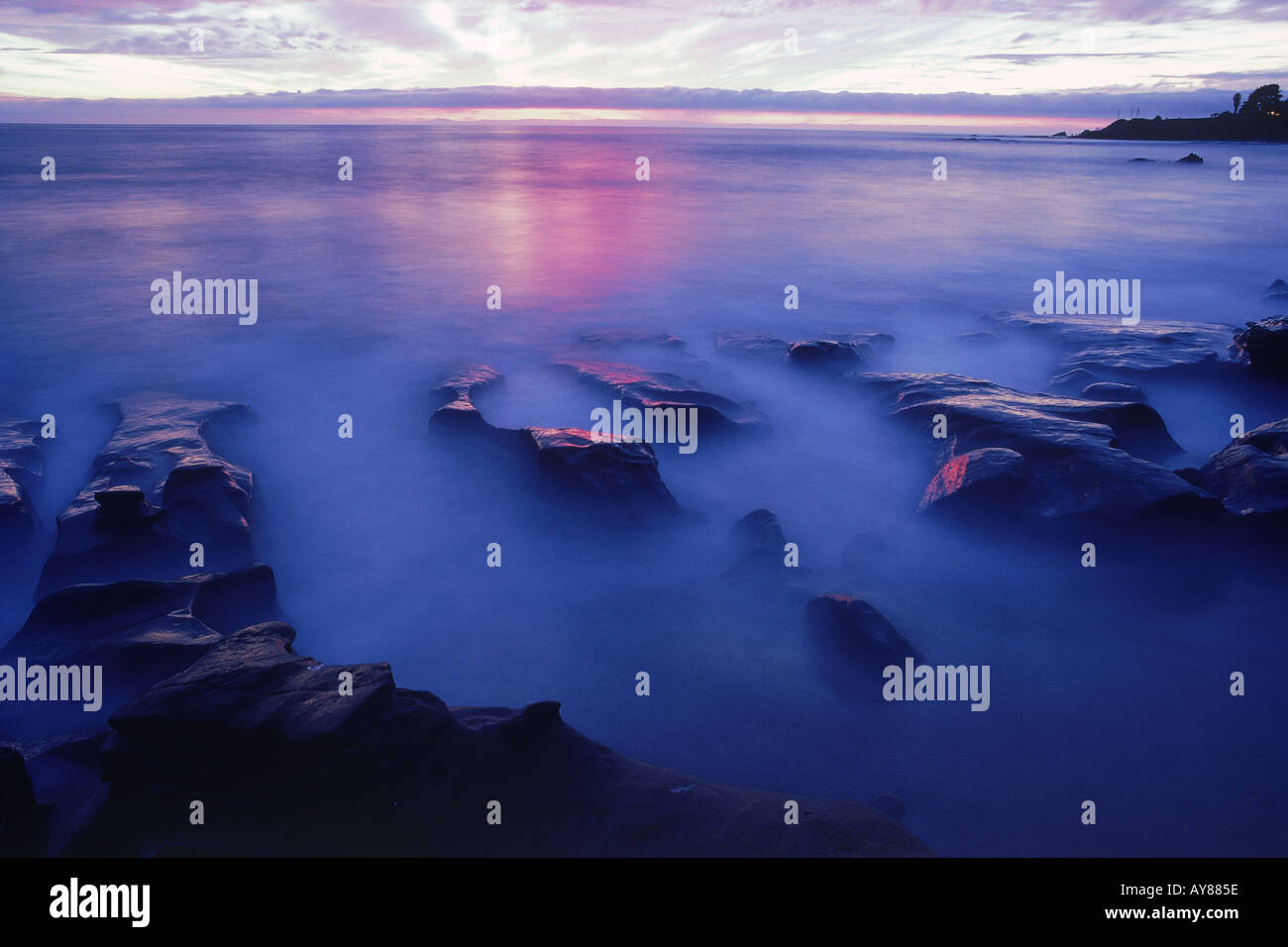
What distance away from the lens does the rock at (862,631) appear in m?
5.09

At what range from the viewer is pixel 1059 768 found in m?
4.36

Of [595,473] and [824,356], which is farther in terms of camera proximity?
[824,356]

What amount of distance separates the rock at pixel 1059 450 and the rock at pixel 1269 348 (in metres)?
3.21

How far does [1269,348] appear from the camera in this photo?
31.9ft

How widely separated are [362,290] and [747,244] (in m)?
11.7

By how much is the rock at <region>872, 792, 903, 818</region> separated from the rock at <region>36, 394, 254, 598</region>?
513 cm

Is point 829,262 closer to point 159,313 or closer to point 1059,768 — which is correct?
point 159,313

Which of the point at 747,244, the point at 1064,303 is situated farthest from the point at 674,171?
the point at 1064,303

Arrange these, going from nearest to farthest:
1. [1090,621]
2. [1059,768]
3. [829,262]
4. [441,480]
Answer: [1059,768] → [1090,621] → [441,480] → [829,262]

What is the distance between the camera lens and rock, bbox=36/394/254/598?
548 cm

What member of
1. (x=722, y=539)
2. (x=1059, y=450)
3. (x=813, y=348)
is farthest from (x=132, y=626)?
(x=813, y=348)

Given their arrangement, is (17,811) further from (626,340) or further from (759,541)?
(626,340)

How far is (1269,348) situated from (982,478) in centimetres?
636

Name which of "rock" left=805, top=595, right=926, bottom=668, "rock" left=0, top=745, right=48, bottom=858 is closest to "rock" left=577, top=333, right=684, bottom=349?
"rock" left=805, top=595, right=926, bottom=668
